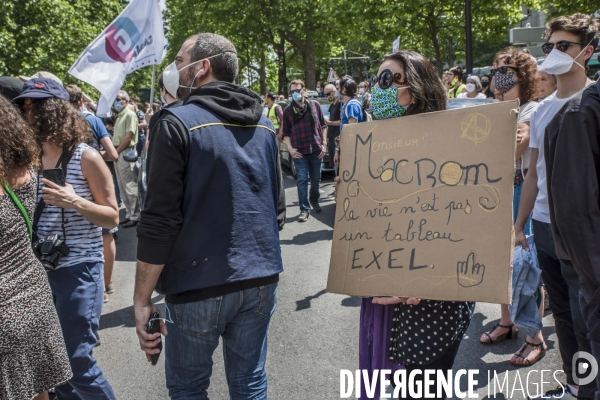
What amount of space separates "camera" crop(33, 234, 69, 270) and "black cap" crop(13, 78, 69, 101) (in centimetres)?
73

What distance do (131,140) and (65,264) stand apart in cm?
573

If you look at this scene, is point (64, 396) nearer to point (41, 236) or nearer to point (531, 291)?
point (41, 236)

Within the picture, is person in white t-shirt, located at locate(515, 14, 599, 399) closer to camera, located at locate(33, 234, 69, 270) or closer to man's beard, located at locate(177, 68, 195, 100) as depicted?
man's beard, located at locate(177, 68, 195, 100)

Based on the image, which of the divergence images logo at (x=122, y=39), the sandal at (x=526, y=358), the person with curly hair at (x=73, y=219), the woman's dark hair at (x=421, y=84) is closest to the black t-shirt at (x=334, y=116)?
the divergence images logo at (x=122, y=39)

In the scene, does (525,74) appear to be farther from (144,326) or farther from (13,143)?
(13,143)

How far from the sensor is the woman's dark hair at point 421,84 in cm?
246

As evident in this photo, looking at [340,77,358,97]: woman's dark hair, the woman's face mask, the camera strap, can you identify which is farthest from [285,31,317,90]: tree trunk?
the camera strap

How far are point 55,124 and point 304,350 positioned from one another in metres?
2.25

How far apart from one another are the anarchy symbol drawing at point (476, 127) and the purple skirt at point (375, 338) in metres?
0.78

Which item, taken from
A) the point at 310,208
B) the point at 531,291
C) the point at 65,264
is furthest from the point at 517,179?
the point at 310,208

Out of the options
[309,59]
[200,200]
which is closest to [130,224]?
[200,200]

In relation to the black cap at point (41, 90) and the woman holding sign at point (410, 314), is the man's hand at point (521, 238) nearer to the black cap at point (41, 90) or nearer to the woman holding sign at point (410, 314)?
the woman holding sign at point (410, 314)

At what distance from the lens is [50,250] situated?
9.25 feet

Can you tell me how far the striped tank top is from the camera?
2982 millimetres
